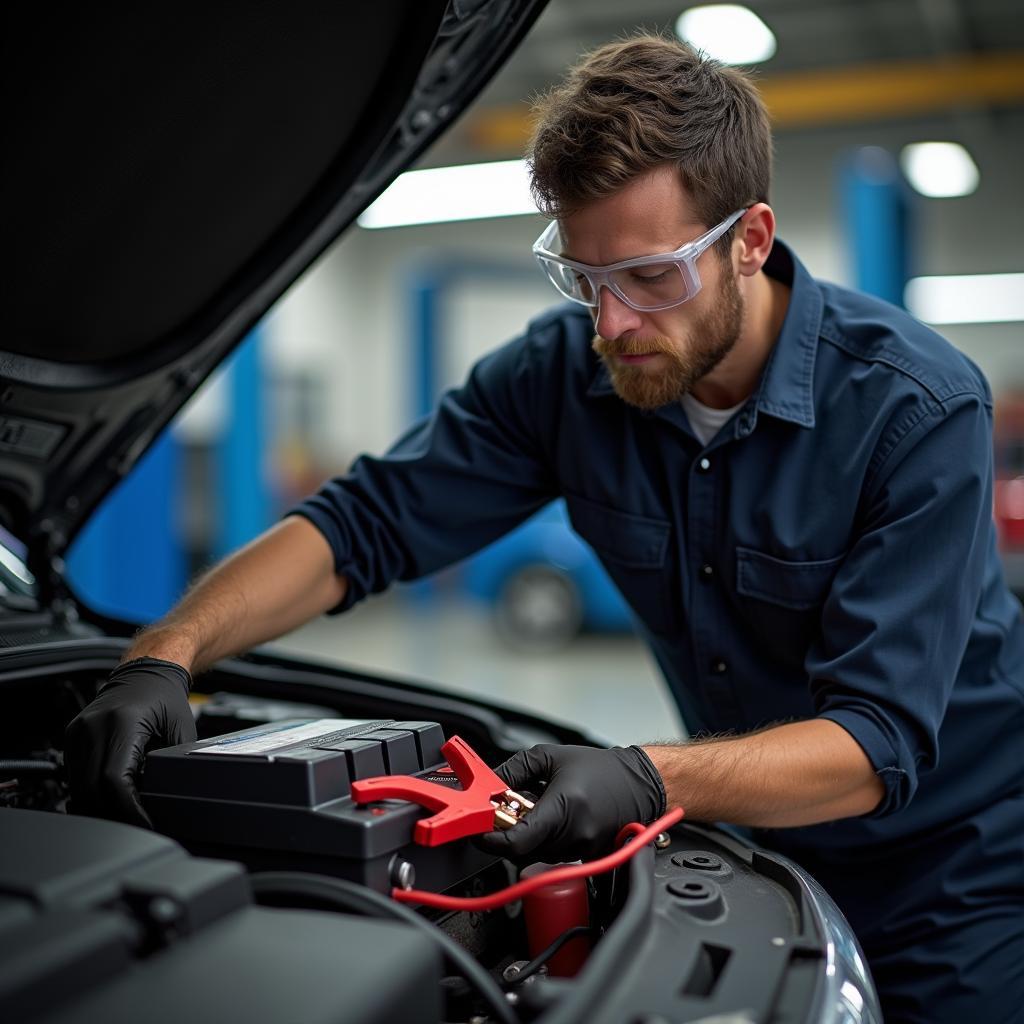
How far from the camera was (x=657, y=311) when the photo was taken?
1.28 m

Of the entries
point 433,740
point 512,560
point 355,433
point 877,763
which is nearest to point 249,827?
point 433,740

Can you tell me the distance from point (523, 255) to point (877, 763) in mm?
9652

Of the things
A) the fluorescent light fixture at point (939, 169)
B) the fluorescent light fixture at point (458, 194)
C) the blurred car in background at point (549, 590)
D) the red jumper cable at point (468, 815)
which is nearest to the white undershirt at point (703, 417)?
the red jumper cable at point (468, 815)

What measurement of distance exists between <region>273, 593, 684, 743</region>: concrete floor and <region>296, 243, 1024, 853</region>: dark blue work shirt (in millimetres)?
2405

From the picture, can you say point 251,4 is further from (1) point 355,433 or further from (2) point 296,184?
(1) point 355,433

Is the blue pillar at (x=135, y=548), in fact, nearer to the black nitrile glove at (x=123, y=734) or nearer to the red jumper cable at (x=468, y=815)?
the black nitrile glove at (x=123, y=734)

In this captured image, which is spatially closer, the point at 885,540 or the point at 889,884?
the point at 885,540

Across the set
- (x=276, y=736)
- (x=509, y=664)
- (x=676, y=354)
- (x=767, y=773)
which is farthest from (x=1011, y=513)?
(x=276, y=736)

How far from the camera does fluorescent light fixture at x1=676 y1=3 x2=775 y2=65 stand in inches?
250

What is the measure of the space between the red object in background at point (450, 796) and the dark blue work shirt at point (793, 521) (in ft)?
1.35

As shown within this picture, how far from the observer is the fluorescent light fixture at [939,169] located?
8438mm

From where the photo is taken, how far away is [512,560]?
22.8 feet

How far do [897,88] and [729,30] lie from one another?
1.70m

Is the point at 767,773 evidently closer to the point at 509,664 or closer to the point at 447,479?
the point at 447,479
